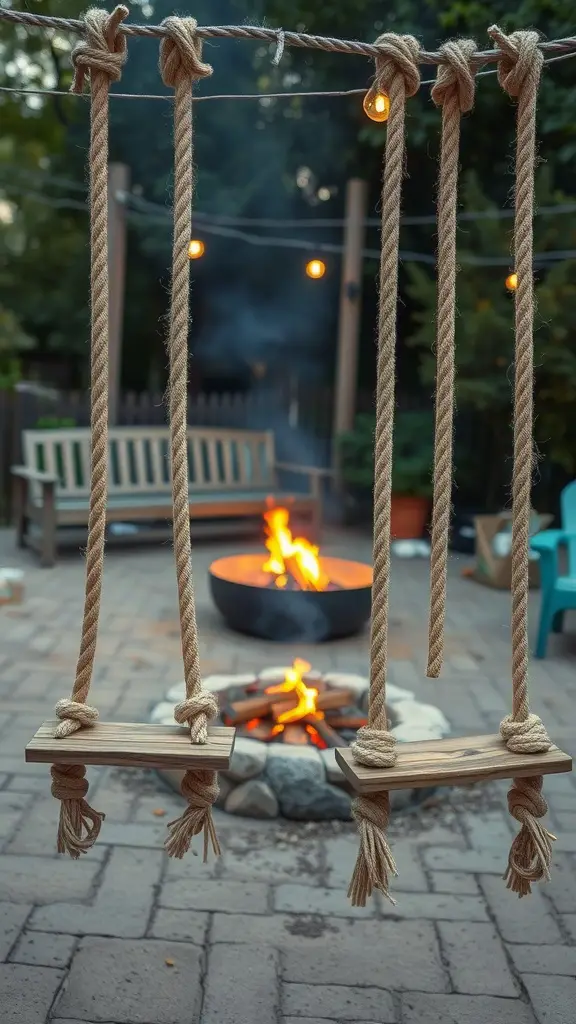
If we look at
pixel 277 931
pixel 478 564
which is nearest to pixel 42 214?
pixel 478 564

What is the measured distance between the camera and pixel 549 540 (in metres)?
5.33

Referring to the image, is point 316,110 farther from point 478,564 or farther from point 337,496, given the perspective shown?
point 478,564

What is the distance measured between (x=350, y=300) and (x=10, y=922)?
742 centimetres

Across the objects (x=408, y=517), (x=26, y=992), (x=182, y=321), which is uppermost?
(x=182, y=321)

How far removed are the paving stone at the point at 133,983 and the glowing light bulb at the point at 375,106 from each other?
2123 millimetres

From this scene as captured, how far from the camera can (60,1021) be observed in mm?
2199

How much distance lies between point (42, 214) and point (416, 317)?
856 centimetres

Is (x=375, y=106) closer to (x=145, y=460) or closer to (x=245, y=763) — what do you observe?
(x=245, y=763)

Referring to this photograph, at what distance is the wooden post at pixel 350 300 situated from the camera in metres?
9.09

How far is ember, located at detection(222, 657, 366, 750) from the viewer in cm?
359

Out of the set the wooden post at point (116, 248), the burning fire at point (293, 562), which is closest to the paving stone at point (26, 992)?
the burning fire at point (293, 562)

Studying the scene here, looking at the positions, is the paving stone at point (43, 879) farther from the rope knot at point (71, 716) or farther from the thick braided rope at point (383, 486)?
the thick braided rope at point (383, 486)

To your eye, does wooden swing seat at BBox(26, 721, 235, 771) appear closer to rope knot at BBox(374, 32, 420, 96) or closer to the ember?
rope knot at BBox(374, 32, 420, 96)

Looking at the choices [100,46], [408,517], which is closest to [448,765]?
[100,46]
